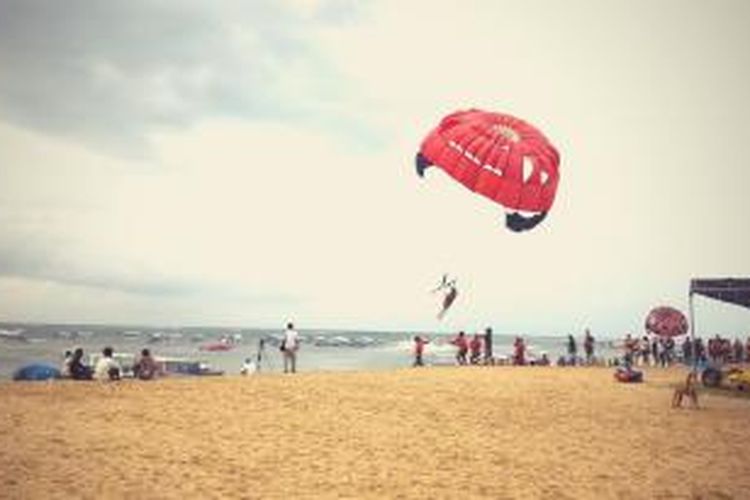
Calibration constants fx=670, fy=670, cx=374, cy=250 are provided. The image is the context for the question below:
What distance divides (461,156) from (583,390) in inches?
361

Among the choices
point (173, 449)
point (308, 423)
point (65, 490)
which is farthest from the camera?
point (308, 423)

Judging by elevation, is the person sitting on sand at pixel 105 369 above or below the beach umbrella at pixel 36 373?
above

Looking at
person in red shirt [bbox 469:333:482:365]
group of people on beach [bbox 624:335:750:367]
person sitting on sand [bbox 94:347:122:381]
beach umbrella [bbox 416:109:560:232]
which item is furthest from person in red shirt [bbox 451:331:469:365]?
person sitting on sand [bbox 94:347:122:381]

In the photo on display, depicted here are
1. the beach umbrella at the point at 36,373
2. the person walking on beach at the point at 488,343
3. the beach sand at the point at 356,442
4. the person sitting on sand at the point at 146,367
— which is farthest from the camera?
the person walking on beach at the point at 488,343

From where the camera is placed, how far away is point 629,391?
75.8 ft

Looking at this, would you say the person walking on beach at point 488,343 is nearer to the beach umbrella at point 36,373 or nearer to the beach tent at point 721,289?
the beach tent at point 721,289

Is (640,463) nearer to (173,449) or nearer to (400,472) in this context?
(400,472)

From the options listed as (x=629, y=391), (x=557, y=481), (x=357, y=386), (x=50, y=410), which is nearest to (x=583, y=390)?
(x=629, y=391)

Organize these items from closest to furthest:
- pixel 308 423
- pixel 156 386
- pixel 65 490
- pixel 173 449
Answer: pixel 65 490, pixel 173 449, pixel 308 423, pixel 156 386

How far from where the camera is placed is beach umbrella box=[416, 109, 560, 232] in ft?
67.9

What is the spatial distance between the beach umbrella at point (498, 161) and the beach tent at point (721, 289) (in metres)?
6.65

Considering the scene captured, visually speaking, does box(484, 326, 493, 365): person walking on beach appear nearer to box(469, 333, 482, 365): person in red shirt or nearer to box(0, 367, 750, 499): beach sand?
box(469, 333, 482, 365): person in red shirt

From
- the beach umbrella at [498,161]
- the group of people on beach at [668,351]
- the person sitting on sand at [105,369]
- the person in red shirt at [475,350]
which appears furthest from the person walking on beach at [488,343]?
the person sitting on sand at [105,369]

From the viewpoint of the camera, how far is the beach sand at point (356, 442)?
10391 mm
